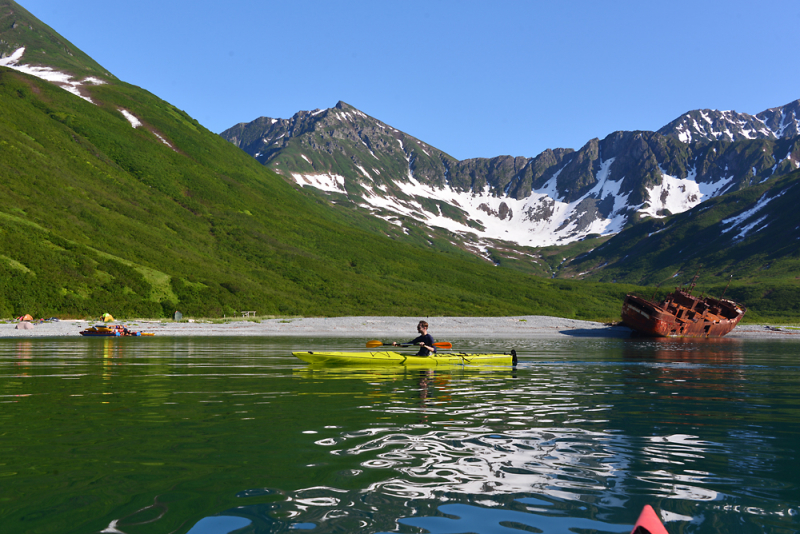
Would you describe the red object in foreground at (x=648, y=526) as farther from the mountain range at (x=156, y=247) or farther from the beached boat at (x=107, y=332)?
the mountain range at (x=156, y=247)

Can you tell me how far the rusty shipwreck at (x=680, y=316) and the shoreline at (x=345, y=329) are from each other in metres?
2.94

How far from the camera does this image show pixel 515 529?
688cm

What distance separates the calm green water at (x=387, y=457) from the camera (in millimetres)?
7312

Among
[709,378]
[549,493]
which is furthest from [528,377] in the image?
[549,493]

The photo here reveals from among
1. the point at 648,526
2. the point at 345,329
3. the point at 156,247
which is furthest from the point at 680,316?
the point at 156,247

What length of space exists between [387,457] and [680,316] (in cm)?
8662

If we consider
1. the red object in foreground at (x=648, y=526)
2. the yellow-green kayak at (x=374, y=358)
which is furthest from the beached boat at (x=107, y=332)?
the red object in foreground at (x=648, y=526)

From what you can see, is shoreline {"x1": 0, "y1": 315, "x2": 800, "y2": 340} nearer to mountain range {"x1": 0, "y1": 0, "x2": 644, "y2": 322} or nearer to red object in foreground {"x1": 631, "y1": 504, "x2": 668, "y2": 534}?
mountain range {"x1": 0, "y1": 0, "x2": 644, "y2": 322}

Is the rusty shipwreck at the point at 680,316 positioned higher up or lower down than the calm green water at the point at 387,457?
higher up

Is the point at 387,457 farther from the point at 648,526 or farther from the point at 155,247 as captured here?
the point at 155,247

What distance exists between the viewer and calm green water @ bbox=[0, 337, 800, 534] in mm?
7312

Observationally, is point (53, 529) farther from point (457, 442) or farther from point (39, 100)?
point (39, 100)

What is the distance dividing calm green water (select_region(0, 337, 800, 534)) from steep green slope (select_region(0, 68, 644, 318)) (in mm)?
73078

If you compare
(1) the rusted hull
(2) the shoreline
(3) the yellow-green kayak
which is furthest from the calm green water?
(1) the rusted hull
